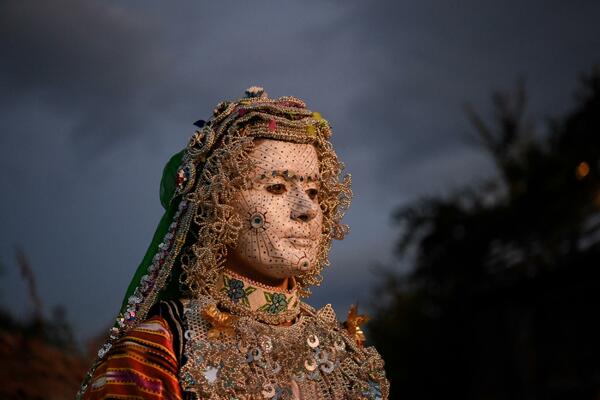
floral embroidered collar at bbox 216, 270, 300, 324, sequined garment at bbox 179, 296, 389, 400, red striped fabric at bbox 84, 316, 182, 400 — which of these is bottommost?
red striped fabric at bbox 84, 316, 182, 400

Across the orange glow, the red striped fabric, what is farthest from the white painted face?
the orange glow

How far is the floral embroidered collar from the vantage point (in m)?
4.08

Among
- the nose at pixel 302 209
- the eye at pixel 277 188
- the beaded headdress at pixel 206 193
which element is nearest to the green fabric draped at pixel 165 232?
the beaded headdress at pixel 206 193

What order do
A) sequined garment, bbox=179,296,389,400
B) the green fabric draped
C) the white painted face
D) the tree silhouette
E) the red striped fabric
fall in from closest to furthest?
1. the red striped fabric
2. sequined garment, bbox=179,296,389,400
3. the white painted face
4. the green fabric draped
5. the tree silhouette

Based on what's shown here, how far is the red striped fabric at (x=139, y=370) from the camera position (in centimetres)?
362

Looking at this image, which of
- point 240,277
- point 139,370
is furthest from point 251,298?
point 139,370

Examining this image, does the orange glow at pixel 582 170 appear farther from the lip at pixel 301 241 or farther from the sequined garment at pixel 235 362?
the lip at pixel 301 241

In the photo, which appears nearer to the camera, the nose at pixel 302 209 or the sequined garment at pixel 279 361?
the sequined garment at pixel 279 361

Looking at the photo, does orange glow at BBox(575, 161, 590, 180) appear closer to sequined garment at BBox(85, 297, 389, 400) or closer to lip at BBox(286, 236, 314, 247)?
sequined garment at BBox(85, 297, 389, 400)

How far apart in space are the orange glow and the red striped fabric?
13.0 m

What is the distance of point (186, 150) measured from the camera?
14.1 ft

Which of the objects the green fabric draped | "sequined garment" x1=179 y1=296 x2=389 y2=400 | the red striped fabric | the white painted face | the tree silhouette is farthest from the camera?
the tree silhouette

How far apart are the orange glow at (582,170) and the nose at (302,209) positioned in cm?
1239

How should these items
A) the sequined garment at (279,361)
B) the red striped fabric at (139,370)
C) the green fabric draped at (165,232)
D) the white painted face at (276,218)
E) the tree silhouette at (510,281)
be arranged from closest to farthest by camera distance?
the red striped fabric at (139,370), the sequined garment at (279,361), the white painted face at (276,218), the green fabric draped at (165,232), the tree silhouette at (510,281)
